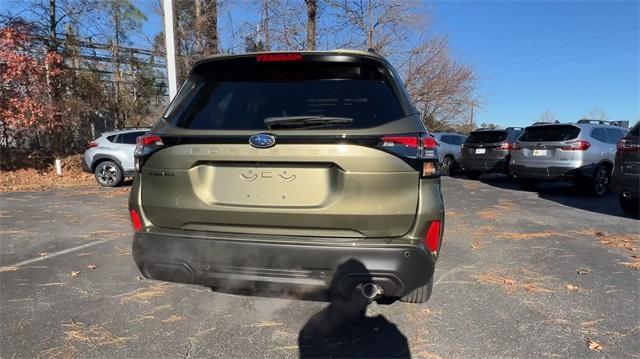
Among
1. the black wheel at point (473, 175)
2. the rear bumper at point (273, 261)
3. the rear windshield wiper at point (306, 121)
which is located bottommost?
the black wheel at point (473, 175)

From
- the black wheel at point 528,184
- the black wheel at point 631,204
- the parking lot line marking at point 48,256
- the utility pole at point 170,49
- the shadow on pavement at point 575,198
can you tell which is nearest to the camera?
the parking lot line marking at point 48,256

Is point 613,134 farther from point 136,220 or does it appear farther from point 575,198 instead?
point 136,220

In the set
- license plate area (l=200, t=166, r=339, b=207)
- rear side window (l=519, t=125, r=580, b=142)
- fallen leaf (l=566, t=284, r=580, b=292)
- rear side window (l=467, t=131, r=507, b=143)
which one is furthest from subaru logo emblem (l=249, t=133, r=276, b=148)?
rear side window (l=467, t=131, r=507, b=143)

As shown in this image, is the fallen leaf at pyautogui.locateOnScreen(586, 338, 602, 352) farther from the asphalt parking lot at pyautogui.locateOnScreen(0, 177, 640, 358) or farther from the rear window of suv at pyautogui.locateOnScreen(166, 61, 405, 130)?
the rear window of suv at pyautogui.locateOnScreen(166, 61, 405, 130)

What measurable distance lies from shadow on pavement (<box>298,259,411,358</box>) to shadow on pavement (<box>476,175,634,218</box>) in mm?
6471

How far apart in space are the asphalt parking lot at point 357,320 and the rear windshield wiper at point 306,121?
110 cm

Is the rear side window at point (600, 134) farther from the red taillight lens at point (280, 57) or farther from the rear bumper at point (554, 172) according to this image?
the red taillight lens at point (280, 57)

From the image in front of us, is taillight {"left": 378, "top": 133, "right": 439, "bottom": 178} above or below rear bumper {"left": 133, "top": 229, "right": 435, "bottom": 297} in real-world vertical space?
above

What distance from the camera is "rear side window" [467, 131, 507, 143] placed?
1342 cm

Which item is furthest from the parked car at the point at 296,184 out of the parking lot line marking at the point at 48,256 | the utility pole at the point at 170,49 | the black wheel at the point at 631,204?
the black wheel at the point at 631,204

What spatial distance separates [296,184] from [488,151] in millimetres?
11985

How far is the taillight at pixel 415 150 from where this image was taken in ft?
8.65

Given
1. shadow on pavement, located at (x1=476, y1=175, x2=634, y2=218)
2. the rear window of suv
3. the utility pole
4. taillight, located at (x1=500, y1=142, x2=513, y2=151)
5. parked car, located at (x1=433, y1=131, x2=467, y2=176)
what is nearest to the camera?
the rear window of suv

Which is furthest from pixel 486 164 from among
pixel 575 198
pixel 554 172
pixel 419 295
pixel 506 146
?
pixel 419 295
